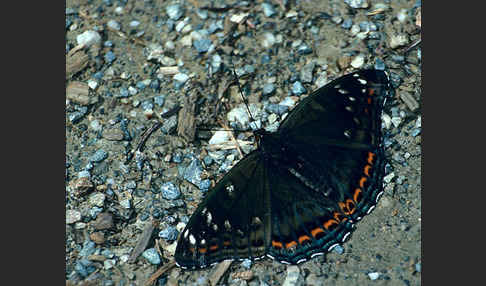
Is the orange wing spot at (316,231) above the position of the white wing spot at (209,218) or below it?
below

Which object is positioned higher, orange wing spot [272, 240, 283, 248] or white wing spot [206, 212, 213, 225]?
white wing spot [206, 212, 213, 225]

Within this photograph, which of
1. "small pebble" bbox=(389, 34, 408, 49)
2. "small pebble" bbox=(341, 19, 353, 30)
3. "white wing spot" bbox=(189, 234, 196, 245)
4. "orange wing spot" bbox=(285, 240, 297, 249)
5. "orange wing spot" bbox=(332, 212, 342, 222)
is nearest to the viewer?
"white wing spot" bbox=(189, 234, 196, 245)

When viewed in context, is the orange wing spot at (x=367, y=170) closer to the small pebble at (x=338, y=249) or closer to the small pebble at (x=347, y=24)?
the small pebble at (x=338, y=249)

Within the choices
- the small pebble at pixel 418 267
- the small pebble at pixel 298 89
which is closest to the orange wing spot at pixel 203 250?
the small pebble at pixel 418 267

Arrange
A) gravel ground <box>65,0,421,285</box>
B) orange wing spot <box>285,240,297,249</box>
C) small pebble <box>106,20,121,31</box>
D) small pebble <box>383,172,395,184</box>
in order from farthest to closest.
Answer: small pebble <box>106,20,121,31</box>
small pebble <box>383,172,395,184</box>
gravel ground <box>65,0,421,285</box>
orange wing spot <box>285,240,297,249</box>

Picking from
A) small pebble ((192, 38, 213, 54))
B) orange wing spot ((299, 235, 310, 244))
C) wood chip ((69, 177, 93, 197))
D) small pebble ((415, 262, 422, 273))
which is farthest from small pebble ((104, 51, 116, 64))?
small pebble ((415, 262, 422, 273))

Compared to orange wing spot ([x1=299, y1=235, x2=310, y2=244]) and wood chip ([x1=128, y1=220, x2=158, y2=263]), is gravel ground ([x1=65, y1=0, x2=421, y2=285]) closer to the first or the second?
wood chip ([x1=128, y1=220, x2=158, y2=263])

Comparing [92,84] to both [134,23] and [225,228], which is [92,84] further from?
[225,228]
